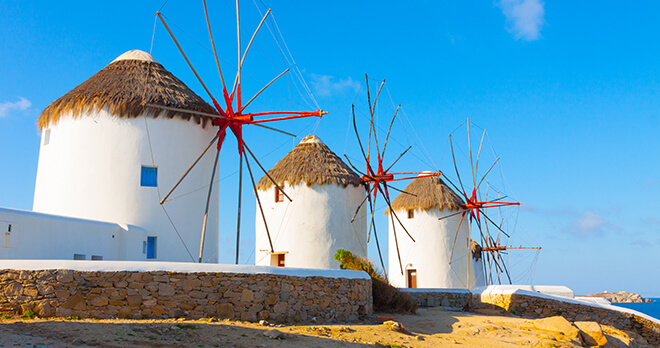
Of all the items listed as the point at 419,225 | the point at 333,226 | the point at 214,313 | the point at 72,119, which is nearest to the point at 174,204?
the point at 72,119

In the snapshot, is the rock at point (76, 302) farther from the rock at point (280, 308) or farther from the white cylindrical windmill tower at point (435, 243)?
the white cylindrical windmill tower at point (435, 243)

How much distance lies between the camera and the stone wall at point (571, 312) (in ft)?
63.2

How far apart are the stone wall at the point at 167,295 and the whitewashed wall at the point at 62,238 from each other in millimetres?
2194

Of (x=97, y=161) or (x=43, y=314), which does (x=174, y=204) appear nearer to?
(x=97, y=161)

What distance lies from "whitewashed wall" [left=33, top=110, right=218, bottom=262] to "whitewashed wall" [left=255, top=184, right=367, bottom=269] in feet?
19.9

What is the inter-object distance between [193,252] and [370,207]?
8539 mm

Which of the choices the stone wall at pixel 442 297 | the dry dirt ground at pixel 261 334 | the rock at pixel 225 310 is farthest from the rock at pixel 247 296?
the stone wall at pixel 442 297

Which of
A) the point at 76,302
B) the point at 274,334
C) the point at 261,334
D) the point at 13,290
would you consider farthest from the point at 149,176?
the point at 274,334

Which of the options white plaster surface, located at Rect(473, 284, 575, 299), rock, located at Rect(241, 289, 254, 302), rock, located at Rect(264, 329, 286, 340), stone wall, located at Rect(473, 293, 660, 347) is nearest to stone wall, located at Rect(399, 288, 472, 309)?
white plaster surface, located at Rect(473, 284, 575, 299)

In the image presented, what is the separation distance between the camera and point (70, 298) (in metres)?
9.14

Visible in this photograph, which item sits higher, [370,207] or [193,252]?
[370,207]

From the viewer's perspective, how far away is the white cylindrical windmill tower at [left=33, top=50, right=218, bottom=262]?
46.0 feet

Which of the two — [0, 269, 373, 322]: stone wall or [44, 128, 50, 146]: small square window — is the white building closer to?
[44, 128, 50, 146]: small square window

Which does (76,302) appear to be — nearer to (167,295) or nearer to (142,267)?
(142,267)
